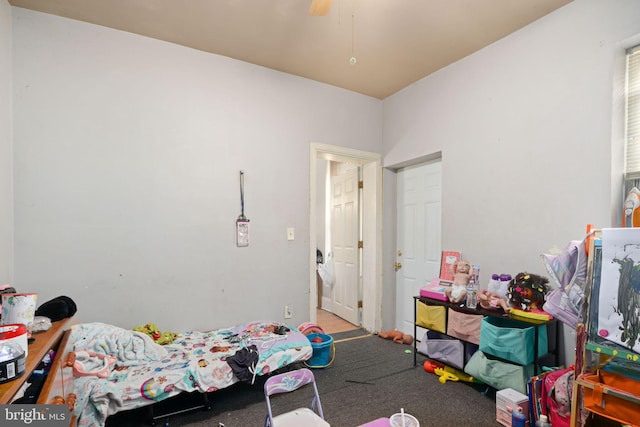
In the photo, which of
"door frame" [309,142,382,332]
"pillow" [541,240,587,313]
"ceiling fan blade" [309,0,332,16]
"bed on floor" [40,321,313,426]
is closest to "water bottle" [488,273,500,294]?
"pillow" [541,240,587,313]

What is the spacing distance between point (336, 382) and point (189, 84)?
2923 mm

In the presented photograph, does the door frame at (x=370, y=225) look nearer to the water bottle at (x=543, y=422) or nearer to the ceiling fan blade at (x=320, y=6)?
the ceiling fan blade at (x=320, y=6)

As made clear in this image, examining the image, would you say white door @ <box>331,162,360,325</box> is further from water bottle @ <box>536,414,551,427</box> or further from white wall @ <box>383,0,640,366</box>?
water bottle @ <box>536,414,551,427</box>

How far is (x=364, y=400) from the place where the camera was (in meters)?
2.30

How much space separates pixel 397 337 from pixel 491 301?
54.7 inches

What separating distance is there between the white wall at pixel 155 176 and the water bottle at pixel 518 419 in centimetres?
201

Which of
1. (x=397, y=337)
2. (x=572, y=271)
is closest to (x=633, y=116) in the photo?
(x=572, y=271)

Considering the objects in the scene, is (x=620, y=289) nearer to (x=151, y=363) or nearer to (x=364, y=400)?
(x=364, y=400)

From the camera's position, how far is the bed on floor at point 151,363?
1784 millimetres

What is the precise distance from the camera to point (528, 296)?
223cm

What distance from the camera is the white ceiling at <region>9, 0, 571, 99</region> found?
2240mm

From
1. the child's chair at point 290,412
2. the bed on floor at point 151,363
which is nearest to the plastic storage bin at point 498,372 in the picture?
the bed on floor at point 151,363

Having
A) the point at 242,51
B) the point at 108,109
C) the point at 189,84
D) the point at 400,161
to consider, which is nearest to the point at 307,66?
the point at 242,51

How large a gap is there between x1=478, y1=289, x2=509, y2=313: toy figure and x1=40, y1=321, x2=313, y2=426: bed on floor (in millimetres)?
1444
